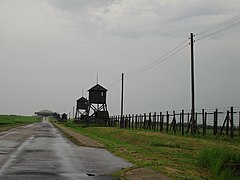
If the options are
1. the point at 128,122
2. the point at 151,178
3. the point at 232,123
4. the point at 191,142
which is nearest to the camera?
the point at 151,178

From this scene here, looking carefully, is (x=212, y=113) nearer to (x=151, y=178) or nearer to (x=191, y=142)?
(x=191, y=142)

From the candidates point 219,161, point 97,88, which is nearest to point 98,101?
point 97,88

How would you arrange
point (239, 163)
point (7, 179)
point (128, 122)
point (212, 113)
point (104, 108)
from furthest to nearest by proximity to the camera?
point (104, 108)
point (128, 122)
point (212, 113)
point (239, 163)
point (7, 179)

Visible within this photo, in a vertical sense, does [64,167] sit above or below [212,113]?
below

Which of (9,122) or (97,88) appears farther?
(9,122)

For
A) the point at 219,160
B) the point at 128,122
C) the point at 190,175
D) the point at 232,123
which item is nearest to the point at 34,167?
the point at 190,175

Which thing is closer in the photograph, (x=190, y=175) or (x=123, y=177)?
(x=123, y=177)

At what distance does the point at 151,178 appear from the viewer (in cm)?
1146

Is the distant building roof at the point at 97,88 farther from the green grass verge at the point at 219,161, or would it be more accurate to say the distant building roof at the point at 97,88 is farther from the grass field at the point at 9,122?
the green grass verge at the point at 219,161

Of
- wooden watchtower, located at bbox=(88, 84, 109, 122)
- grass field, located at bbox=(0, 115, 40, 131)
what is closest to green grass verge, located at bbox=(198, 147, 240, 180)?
grass field, located at bbox=(0, 115, 40, 131)

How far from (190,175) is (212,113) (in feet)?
64.4

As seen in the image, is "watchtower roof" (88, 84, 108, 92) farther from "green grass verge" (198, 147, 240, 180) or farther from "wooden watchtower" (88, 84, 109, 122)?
"green grass verge" (198, 147, 240, 180)

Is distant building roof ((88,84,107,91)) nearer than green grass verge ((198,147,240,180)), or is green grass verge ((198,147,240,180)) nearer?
green grass verge ((198,147,240,180))

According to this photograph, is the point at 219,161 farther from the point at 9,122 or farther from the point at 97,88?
the point at 9,122
